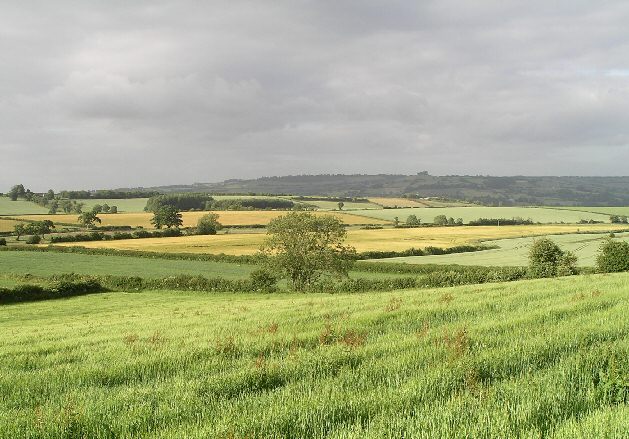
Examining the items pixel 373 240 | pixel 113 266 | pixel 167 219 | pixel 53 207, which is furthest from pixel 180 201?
pixel 113 266

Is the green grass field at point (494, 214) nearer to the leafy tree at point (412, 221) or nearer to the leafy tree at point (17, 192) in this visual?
the leafy tree at point (412, 221)

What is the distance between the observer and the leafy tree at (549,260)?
171ft

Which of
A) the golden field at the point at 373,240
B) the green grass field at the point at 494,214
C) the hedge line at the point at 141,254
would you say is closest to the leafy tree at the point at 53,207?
the golden field at the point at 373,240

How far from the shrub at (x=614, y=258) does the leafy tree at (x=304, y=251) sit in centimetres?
2797

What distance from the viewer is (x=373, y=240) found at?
101 metres

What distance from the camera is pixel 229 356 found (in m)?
9.71

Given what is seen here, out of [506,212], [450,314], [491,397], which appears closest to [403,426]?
[491,397]

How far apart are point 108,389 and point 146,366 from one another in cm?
130

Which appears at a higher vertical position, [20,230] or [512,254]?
[20,230]

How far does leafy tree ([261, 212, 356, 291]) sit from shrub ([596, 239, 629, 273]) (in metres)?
28.0

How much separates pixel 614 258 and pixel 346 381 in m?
53.1

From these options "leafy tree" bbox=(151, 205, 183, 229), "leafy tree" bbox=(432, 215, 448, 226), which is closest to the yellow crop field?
"leafy tree" bbox=(151, 205, 183, 229)

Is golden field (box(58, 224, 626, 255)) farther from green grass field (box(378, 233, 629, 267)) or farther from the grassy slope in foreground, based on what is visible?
the grassy slope in foreground

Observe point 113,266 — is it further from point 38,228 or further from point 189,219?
point 189,219
